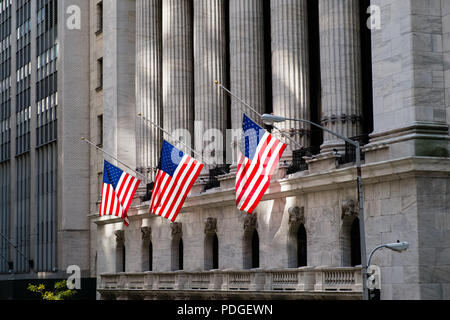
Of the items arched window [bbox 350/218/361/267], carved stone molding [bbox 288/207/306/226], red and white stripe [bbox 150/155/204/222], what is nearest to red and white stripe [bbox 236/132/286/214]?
carved stone molding [bbox 288/207/306/226]

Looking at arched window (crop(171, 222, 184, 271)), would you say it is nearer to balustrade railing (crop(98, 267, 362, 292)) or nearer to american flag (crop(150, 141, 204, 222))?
balustrade railing (crop(98, 267, 362, 292))

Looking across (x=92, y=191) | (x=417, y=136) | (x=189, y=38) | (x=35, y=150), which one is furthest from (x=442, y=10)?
(x=35, y=150)

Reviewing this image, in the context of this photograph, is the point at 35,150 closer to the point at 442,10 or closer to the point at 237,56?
the point at 237,56

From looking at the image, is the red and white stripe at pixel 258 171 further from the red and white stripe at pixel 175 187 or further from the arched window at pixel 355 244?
the red and white stripe at pixel 175 187

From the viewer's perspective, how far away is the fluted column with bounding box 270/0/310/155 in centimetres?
3709

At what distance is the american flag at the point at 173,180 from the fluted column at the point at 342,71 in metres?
6.33

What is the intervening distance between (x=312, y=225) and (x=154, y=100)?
Result: 18.7m

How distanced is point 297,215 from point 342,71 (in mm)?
6162

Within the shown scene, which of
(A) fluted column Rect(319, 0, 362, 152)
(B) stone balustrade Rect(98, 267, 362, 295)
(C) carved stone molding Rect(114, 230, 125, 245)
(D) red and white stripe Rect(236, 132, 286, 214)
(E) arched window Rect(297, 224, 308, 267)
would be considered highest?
(A) fluted column Rect(319, 0, 362, 152)

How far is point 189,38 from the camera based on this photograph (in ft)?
156

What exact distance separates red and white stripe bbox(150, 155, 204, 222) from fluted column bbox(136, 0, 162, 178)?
10425mm

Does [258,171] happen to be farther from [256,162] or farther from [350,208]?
[350,208]

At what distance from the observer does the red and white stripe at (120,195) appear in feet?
142

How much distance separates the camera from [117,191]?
43.9 metres
